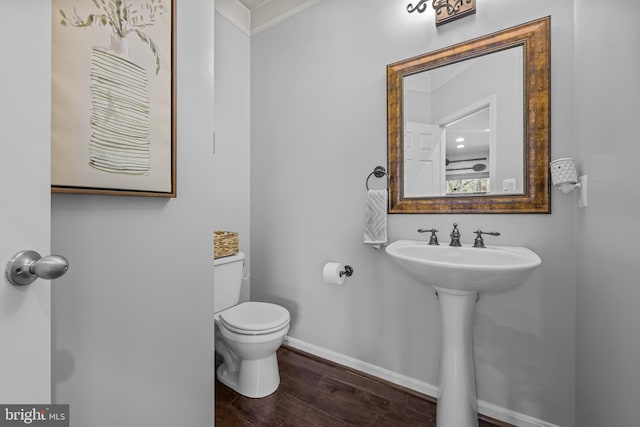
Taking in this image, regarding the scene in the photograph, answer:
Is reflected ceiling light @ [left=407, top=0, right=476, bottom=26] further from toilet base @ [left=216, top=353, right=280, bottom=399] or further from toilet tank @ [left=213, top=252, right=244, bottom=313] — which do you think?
toilet base @ [left=216, top=353, right=280, bottom=399]

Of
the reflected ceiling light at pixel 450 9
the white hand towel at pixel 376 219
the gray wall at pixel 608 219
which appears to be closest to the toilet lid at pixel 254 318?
the white hand towel at pixel 376 219

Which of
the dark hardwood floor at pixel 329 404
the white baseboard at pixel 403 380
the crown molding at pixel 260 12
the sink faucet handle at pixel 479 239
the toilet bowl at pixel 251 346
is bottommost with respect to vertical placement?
the dark hardwood floor at pixel 329 404

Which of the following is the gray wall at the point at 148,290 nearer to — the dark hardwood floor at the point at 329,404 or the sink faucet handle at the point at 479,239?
the dark hardwood floor at the point at 329,404

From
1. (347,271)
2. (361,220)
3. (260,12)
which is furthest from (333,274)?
(260,12)

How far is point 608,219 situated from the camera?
2.89 ft

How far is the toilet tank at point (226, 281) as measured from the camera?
1.64 metres

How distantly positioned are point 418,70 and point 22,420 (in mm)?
1919

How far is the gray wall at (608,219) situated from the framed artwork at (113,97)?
1.41 meters

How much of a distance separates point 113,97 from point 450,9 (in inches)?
63.8

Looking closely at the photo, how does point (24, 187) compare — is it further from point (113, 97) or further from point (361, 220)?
point (361, 220)

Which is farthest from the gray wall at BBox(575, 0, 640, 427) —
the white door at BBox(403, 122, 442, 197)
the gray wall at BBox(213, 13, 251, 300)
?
the gray wall at BBox(213, 13, 251, 300)

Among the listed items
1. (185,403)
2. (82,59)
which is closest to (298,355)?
(185,403)

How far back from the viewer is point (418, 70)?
1522 millimetres

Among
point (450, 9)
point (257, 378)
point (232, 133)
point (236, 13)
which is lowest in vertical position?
point (257, 378)
